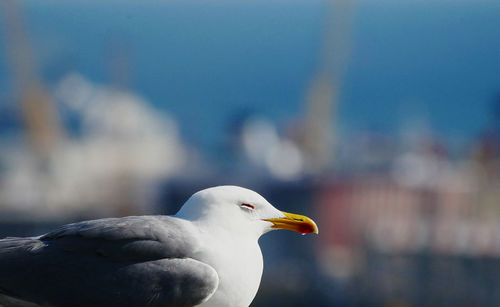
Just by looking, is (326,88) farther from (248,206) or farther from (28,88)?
(248,206)

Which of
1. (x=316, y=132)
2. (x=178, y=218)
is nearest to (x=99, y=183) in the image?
(x=316, y=132)

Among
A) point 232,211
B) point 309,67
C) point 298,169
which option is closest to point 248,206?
point 232,211

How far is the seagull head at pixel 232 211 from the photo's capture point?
244 centimetres

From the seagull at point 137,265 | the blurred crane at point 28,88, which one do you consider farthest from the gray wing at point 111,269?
the blurred crane at point 28,88

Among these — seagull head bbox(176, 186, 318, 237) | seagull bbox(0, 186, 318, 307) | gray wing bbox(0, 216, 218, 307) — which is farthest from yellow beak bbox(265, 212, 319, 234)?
gray wing bbox(0, 216, 218, 307)

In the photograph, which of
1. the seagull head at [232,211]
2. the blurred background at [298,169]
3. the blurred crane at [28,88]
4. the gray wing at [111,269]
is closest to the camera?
the gray wing at [111,269]

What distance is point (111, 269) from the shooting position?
93.1 inches

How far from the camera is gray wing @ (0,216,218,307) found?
7.64 feet

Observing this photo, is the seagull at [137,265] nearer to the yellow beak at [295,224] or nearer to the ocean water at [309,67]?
the yellow beak at [295,224]

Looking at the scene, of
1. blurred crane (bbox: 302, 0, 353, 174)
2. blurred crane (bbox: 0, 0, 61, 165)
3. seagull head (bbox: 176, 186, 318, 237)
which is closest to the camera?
seagull head (bbox: 176, 186, 318, 237)

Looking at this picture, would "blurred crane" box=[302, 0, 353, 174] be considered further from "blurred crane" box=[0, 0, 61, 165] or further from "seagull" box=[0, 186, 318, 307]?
"seagull" box=[0, 186, 318, 307]

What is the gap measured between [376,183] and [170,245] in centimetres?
2301

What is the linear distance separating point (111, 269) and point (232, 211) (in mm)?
326

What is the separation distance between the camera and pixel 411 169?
1171 inches
